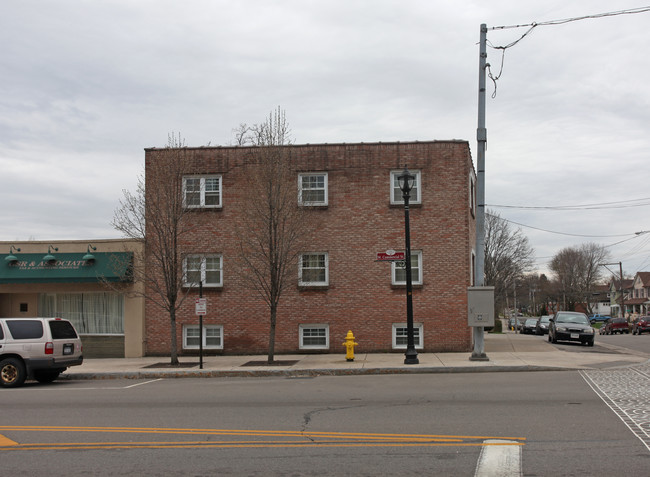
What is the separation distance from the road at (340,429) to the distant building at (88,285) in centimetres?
763

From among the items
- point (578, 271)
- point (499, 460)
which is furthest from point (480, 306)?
point (578, 271)

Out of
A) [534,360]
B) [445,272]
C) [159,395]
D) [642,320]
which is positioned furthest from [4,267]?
[642,320]

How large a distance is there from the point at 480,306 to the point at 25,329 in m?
12.2

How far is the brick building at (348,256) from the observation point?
69.9 ft

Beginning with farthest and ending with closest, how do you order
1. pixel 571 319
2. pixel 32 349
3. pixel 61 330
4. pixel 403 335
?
pixel 571 319 < pixel 403 335 < pixel 61 330 < pixel 32 349

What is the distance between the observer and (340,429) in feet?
29.7

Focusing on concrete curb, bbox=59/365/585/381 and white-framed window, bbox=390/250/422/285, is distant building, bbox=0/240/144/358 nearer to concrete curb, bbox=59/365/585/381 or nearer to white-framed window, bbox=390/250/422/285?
concrete curb, bbox=59/365/585/381

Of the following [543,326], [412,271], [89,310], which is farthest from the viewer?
[543,326]

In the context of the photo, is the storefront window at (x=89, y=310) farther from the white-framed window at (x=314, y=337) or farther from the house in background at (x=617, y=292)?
the house in background at (x=617, y=292)

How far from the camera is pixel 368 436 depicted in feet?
28.0

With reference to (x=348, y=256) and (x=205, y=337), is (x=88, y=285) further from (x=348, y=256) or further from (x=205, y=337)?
(x=348, y=256)

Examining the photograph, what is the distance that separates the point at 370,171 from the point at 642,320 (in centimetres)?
3698

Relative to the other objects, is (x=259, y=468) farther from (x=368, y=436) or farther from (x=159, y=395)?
(x=159, y=395)

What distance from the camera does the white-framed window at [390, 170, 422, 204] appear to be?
21562 millimetres
